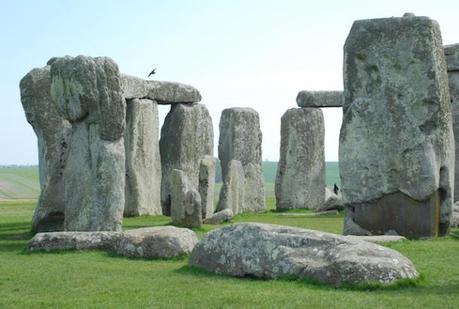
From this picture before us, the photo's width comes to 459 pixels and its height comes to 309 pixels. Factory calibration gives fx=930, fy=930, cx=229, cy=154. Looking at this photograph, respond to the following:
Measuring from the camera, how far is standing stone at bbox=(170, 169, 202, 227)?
1809cm

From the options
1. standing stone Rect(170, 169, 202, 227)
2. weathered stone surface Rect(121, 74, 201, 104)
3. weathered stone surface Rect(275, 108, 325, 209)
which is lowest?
standing stone Rect(170, 169, 202, 227)

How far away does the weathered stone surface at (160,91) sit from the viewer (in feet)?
81.7

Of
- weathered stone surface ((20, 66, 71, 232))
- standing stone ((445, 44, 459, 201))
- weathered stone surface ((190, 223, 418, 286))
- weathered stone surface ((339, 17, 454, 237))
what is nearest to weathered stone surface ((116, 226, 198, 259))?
weathered stone surface ((190, 223, 418, 286))

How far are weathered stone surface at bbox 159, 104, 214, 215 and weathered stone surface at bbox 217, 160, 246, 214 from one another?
1243 millimetres

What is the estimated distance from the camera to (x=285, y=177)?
28.3m

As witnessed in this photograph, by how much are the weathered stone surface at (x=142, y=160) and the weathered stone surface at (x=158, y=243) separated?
38.1 ft

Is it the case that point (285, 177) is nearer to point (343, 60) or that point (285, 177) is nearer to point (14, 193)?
point (343, 60)

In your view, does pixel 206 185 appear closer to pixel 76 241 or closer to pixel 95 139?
pixel 95 139

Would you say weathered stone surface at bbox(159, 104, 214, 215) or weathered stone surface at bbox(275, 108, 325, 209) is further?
weathered stone surface at bbox(275, 108, 325, 209)

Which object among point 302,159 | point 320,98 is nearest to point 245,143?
point 302,159

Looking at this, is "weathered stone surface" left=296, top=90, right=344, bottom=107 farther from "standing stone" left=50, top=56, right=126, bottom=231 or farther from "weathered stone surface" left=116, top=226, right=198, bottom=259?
Answer: "weathered stone surface" left=116, top=226, right=198, bottom=259

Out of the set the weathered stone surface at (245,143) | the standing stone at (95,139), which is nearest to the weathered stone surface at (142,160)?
the weathered stone surface at (245,143)

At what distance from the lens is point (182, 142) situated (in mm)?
26594

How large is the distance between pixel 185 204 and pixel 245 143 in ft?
A: 33.6
